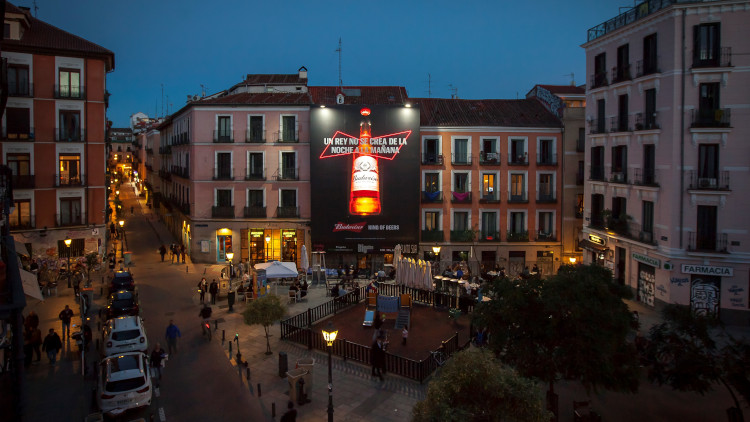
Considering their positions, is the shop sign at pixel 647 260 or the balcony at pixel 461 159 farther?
the balcony at pixel 461 159

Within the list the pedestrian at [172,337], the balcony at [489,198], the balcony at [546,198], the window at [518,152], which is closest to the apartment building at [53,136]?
the pedestrian at [172,337]

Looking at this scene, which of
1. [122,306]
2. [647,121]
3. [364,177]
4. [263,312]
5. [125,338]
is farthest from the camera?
[364,177]

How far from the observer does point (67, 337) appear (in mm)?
21750

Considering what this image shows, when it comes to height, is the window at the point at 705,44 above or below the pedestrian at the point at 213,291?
above

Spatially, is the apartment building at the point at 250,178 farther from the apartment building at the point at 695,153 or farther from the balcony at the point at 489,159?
the apartment building at the point at 695,153

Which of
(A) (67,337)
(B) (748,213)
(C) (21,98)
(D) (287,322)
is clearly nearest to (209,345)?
(D) (287,322)

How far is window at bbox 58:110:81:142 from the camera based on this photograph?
111 feet

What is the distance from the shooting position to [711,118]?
25031 mm

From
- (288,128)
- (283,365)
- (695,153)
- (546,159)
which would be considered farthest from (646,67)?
(283,365)

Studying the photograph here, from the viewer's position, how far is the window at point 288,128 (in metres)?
37.5

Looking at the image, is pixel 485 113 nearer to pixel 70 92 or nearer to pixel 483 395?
pixel 70 92

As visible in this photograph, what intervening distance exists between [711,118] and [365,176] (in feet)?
66.7

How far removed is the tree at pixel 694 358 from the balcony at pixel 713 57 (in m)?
15.8

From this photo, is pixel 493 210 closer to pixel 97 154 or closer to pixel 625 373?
pixel 625 373
